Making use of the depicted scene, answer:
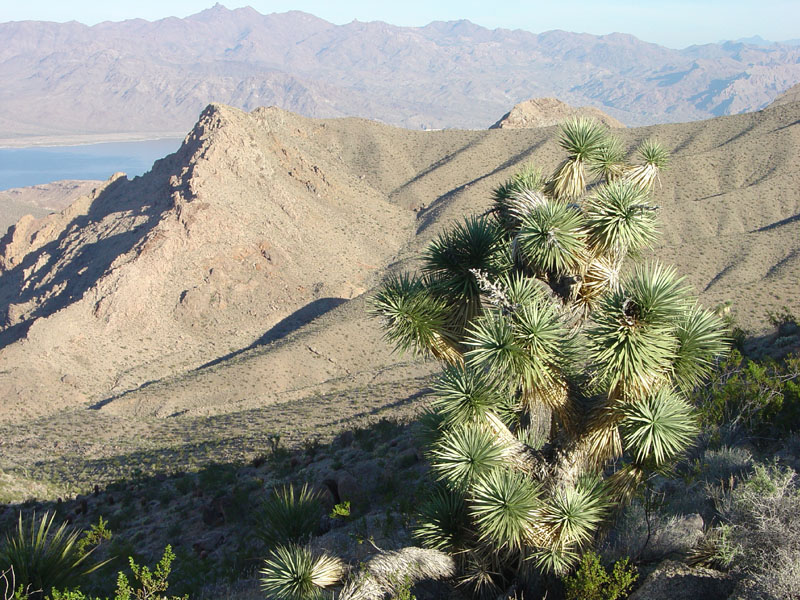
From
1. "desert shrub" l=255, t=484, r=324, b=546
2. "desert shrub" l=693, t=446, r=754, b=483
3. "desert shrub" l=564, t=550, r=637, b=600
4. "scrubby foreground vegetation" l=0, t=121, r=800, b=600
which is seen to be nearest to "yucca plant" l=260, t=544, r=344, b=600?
"scrubby foreground vegetation" l=0, t=121, r=800, b=600

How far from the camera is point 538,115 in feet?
249

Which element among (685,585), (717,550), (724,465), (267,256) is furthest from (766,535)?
(267,256)

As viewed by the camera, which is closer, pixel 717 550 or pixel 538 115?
pixel 717 550

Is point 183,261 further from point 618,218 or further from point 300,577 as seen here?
point 618,218

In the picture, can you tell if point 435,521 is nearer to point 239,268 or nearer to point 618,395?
point 618,395

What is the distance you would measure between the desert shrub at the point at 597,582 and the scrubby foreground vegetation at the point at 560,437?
0.02m

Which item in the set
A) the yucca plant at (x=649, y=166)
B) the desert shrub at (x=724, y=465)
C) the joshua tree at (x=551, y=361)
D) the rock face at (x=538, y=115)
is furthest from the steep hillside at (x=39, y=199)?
the desert shrub at (x=724, y=465)

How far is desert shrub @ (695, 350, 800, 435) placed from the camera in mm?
10086

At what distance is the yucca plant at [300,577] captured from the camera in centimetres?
699

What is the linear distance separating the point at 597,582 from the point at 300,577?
315 cm

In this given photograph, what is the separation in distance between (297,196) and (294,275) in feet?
29.5

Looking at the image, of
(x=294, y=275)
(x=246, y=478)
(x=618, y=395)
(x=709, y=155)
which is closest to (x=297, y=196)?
(x=294, y=275)

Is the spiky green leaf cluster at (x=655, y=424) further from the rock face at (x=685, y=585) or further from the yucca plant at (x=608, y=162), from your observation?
the yucca plant at (x=608, y=162)

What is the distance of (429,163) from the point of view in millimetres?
61656
